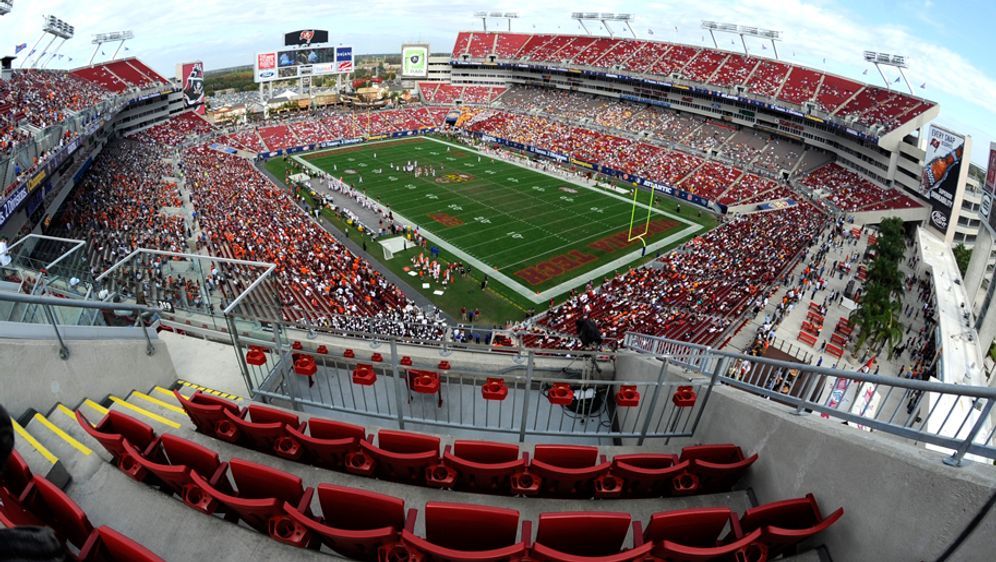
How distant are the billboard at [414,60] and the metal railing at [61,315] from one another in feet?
267

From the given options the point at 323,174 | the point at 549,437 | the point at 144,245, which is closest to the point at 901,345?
the point at 549,437

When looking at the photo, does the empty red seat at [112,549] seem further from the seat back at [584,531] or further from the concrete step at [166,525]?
the seat back at [584,531]

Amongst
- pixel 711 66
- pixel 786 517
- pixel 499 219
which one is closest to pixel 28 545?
pixel 786 517

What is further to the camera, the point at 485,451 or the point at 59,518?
the point at 485,451

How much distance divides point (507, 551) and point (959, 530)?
2795mm

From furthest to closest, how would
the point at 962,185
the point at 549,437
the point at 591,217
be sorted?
1. the point at 591,217
2. the point at 962,185
3. the point at 549,437

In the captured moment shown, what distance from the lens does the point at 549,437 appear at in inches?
289

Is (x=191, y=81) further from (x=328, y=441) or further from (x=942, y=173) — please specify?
(x=942, y=173)

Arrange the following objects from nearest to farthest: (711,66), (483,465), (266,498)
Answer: (266,498) < (483,465) < (711,66)

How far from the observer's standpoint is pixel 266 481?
432cm

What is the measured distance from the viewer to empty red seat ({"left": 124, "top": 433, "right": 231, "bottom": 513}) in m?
4.21

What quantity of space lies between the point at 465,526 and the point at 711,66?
6591 centimetres

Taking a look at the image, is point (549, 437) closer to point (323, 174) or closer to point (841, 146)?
point (323, 174)

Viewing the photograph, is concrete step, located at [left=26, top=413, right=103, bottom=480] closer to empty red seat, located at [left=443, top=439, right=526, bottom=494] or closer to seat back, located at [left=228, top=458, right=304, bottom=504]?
seat back, located at [left=228, top=458, right=304, bottom=504]
